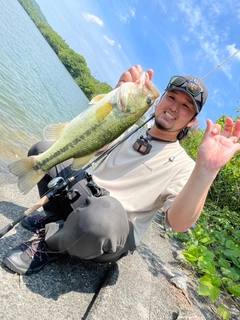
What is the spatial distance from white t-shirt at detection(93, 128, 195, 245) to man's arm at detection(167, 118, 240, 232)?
A: 198 millimetres

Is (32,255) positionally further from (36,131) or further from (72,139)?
(36,131)

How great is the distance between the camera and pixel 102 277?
2.74m

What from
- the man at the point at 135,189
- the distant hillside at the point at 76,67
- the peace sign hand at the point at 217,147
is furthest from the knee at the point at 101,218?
the distant hillside at the point at 76,67

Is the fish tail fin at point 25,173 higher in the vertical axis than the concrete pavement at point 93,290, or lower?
higher

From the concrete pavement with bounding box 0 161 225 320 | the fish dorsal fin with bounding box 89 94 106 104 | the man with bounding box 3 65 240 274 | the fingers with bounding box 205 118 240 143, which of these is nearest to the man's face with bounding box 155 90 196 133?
the man with bounding box 3 65 240 274

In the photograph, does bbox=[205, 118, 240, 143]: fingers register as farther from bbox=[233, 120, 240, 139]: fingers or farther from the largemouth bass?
the largemouth bass

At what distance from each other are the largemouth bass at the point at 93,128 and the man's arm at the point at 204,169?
0.55m

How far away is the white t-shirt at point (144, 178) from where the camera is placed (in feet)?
8.41

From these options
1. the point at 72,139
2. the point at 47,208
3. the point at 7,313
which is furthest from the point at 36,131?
the point at 7,313

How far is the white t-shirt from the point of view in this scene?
2.56m

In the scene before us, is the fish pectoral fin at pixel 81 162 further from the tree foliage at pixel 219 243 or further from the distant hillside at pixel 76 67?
the distant hillside at pixel 76 67

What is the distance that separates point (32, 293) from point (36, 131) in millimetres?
8170

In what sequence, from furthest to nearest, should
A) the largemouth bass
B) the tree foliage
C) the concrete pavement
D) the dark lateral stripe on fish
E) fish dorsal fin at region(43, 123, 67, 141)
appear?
the tree foliage < fish dorsal fin at region(43, 123, 67, 141) < the dark lateral stripe on fish < the largemouth bass < the concrete pavement

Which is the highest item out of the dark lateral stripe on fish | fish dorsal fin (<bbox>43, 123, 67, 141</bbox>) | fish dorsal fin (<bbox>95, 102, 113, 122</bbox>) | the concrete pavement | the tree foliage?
fish dorsal fin (<bbox>43, 123, 67, 141</bbox>)
